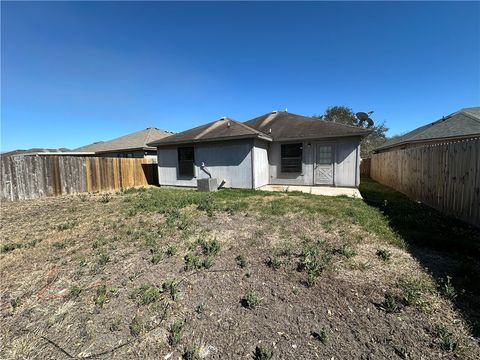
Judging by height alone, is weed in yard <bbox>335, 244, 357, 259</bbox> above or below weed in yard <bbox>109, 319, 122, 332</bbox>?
above

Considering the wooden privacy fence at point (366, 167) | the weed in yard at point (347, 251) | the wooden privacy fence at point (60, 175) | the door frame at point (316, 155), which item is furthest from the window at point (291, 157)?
the wooden privacy fence at point (366, 167)

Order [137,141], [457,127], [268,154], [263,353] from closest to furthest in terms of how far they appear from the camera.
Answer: [263,353] < [268,154] < [457,127] < [137,141]

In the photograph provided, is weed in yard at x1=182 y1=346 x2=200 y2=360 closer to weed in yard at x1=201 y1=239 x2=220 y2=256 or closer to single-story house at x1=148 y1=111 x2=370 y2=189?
weed in yard at x1=201 y1=239 x2=220 y2=256

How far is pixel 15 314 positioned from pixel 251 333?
2.72 meters

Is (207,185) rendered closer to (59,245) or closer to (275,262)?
(59,245)

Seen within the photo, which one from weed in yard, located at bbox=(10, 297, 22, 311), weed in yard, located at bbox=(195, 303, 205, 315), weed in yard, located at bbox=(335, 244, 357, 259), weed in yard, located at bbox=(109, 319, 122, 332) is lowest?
weed in yard, located at bbox=(10, 297, 22, 311)

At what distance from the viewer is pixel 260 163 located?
11195 mm

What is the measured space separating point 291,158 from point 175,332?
33.9 feet

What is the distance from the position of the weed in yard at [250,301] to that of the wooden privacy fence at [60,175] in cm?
1110

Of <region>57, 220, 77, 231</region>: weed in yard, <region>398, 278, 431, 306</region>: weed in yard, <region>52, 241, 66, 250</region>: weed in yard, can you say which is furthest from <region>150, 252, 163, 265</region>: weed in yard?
<region>398, 278, 431, 306</region>: weed in yard

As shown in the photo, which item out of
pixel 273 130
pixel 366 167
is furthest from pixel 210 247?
pixel 366 167

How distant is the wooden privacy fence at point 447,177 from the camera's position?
5.00m

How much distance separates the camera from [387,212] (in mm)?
6172

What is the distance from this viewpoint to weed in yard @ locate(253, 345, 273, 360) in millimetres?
1927
